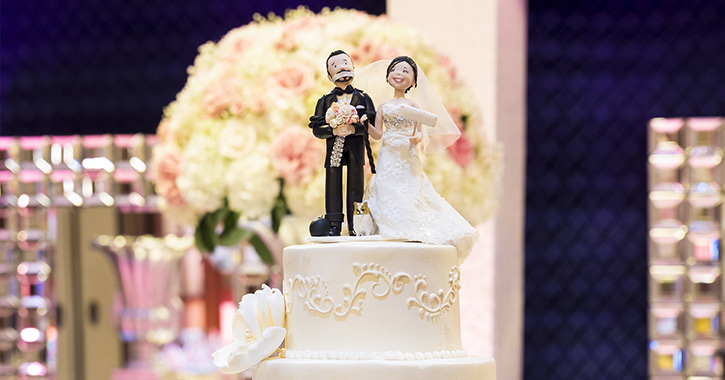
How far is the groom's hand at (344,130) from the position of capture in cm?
321

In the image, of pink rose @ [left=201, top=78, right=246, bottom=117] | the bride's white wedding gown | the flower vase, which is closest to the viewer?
the bride's white wedding gown

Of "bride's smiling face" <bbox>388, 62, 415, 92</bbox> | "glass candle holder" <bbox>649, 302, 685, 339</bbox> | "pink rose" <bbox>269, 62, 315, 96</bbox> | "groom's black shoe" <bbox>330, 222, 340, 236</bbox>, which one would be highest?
"pink rose" <bbox>269, 62, 315, 96</bbox>

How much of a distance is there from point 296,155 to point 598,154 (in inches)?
101

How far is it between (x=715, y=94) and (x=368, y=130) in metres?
3.29

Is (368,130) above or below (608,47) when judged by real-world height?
below

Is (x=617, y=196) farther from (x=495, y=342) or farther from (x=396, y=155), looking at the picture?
(x=396, y=155)

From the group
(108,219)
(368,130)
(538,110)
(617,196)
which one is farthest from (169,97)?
(368,130)

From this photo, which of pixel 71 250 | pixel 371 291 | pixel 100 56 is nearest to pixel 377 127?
pixel 371 291

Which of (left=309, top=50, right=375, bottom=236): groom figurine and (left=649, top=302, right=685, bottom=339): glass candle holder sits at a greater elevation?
(left=309, top=50, right=375, bottom=236): groom figurine

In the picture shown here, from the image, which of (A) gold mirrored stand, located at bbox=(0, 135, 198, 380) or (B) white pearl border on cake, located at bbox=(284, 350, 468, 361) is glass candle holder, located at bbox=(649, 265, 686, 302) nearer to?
(A) gold mirrored stand, located at bbox=(0, 135, 198, 380)

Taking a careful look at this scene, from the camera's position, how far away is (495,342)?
17.7ft

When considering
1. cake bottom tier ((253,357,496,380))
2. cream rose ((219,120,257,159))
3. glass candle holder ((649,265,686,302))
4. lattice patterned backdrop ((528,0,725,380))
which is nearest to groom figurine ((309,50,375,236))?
cake bottom tier ((253,357,496,380))

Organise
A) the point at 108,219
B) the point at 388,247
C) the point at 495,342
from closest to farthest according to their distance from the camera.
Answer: the point at 388,247 → the point at 495,342 → the point at 108,219

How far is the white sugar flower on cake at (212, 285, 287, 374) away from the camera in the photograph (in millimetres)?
3086
